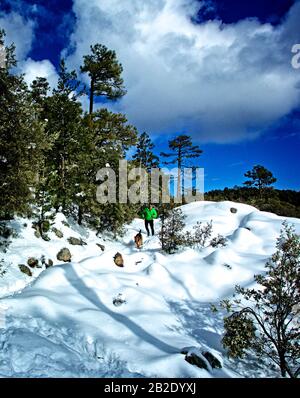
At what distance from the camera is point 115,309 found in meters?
8.48

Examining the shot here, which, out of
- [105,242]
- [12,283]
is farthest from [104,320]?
[105,242]

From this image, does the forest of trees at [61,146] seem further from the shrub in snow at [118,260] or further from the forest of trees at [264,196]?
the forest of trees at [264,196]

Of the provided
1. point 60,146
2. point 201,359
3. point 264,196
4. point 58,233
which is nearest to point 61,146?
point 60,146

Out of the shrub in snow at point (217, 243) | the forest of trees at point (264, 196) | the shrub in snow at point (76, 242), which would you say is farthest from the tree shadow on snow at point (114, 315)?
the forest of trees at point (264, 196)

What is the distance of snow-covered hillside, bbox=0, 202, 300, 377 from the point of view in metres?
5.43

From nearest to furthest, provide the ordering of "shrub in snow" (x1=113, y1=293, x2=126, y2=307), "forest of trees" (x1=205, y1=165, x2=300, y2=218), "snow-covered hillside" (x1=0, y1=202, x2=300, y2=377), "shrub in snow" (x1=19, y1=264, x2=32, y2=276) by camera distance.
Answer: "snow-covered hillside" (x1=0, y1=202, x2=300, y2=377) → "shrub in snow" (x1=113, y1=293, x2=126, y2=307) → "shrub in snow" (x1=19, y1=264, x2=32, y2=276) → "forest of trees" (x1=205, y1=165, x2=300, y2=218)

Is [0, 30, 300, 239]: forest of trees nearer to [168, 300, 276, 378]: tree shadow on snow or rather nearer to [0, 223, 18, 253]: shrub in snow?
[0, 223, 18, 253]: shrub in snow

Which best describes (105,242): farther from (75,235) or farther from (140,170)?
(140,170)

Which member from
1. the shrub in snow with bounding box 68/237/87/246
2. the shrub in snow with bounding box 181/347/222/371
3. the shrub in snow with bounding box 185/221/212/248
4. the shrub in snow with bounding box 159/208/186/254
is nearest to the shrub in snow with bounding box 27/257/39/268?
the shrub in snow with bounding box 68/237/87/246

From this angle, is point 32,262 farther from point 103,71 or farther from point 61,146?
point 103,71

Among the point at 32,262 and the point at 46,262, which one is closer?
the point at 32,262

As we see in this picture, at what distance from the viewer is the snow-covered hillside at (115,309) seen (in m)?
5.43

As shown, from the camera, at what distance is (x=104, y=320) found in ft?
Answer: 24.5

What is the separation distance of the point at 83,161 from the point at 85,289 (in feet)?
26.0
